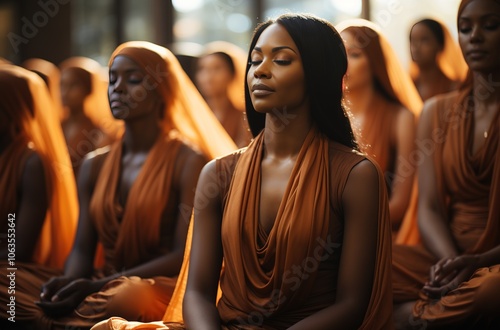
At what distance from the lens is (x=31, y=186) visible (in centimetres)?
445

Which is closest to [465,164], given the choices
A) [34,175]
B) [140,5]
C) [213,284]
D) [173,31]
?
[213,284]

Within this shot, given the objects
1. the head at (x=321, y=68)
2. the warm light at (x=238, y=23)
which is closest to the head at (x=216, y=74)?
the warm light at (x=238, y=23)

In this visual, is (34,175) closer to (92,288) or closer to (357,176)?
(92,288)

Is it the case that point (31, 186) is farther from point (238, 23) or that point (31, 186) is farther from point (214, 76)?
point (238, 23)

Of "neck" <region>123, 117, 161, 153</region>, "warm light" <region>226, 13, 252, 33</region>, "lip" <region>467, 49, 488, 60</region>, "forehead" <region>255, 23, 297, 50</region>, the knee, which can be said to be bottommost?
the knee

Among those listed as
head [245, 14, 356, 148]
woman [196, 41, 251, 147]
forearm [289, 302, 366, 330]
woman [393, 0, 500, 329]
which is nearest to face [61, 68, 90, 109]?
woman [196, 41, 251, 147]

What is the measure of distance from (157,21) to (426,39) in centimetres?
443

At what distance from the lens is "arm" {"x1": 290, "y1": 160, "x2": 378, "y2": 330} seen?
2653mm

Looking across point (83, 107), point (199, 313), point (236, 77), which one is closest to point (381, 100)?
point (236, 77)

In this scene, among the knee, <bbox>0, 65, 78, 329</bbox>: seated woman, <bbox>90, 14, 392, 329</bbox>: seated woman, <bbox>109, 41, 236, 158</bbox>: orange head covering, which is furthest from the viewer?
<bbox>0, 65, 78, 329</bbox>: seated woman

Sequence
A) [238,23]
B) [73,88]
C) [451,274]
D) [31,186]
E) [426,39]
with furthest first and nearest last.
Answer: [238,23] → [73,88] → [426,39] → [31,186] → [451,274]

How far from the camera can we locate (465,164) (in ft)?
12.2

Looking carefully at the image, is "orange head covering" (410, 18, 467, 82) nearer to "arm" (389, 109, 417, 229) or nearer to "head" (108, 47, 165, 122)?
"arm" (389, 109, 417, 229)

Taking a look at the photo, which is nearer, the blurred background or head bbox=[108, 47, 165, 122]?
head bbox=[108, 47, 165, 122]
